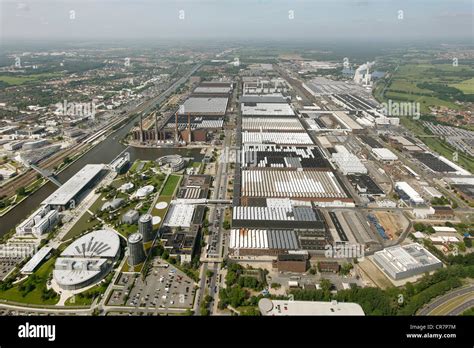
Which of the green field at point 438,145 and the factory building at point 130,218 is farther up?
the green field at point 438,145

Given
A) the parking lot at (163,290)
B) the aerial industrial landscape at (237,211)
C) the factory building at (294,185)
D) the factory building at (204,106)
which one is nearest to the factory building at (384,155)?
the aerial industrial landscape at (237,211)

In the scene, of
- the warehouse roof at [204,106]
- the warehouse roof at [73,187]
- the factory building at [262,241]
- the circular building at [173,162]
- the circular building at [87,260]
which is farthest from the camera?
the warehouse roof at [204,106]

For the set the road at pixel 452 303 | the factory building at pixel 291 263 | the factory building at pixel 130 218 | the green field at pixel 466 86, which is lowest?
the road at pixel 452 303

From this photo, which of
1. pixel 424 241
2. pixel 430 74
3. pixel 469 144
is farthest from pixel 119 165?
pixel 430 74

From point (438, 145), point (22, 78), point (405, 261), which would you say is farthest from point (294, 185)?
point (22, 78)

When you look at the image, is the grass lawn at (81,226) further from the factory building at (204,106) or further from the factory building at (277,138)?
the factory building at (204,106)

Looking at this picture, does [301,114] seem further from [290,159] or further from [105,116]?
[105,116]
